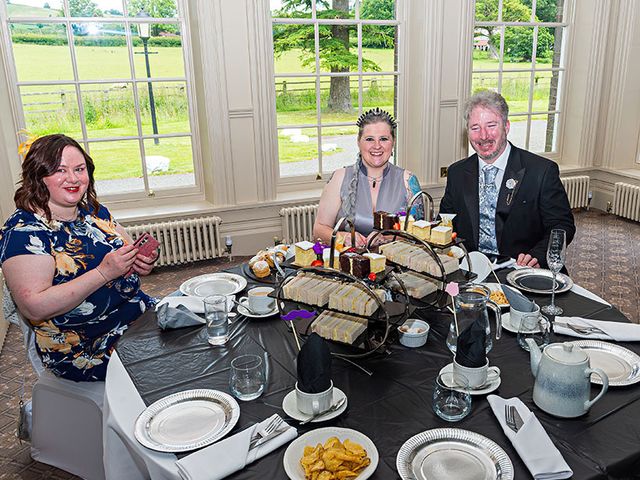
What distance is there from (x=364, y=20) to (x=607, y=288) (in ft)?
10.6

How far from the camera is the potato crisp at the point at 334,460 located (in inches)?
46.3

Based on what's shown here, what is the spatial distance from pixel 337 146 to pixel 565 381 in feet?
13.5

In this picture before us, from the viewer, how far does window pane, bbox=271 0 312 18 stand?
15.4 feet

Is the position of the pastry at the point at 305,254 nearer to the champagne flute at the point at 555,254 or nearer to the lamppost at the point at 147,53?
the champagne flute at the point at 555,254

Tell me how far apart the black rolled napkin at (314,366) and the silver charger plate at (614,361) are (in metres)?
0.77

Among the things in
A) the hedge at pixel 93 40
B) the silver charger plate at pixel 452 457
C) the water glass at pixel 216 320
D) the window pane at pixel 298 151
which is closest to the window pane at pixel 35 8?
the hedge at pixel 93 40

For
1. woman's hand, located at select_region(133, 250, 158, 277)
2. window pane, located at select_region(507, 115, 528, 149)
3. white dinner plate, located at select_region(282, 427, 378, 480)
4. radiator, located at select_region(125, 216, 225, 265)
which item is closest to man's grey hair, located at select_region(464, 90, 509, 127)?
woman's hand, located at select_region(133, 250, 158, 277)

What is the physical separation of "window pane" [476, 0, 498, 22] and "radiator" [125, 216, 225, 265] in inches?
136

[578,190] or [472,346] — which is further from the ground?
[472,346]

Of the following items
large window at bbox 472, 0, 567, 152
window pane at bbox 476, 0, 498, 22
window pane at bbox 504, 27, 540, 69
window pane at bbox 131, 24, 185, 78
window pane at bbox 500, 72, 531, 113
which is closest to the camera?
window pane at bbox 131, 24, 185, 78

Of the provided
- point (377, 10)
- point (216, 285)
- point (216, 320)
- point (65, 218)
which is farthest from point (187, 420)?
point (377, 10)

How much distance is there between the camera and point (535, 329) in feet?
5.45

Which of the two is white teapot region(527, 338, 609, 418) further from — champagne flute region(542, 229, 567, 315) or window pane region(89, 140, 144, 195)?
window pane region(89, 140, 144, 195)

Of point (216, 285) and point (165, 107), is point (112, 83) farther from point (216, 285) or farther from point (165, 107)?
point (216, 285)
